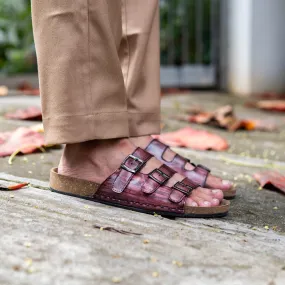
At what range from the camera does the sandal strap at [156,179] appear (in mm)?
1237

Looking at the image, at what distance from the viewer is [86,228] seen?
104 cm

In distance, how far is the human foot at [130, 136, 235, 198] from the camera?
1.46 metres

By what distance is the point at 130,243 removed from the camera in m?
0.99

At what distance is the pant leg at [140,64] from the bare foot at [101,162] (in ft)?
0.40

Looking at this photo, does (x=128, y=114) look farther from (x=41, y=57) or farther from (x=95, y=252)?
(x=95, y=252)

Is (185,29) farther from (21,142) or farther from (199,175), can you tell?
(199,175)

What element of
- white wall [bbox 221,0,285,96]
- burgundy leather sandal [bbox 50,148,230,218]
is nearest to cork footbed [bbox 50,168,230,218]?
burgundy leather sandal [bbox 50,148,230,218]

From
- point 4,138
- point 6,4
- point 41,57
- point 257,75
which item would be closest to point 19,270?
point 41,57

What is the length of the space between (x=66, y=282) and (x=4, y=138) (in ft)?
3.81

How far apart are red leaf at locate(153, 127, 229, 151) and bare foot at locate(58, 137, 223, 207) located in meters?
0.87

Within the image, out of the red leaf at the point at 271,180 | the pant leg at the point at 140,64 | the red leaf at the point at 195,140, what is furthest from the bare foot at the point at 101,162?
the red leaf at the point at 195,140

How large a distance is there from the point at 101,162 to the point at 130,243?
13.1 inches

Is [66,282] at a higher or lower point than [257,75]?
higher

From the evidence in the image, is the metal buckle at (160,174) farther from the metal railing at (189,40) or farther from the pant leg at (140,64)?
the metal railing at (189,40)
